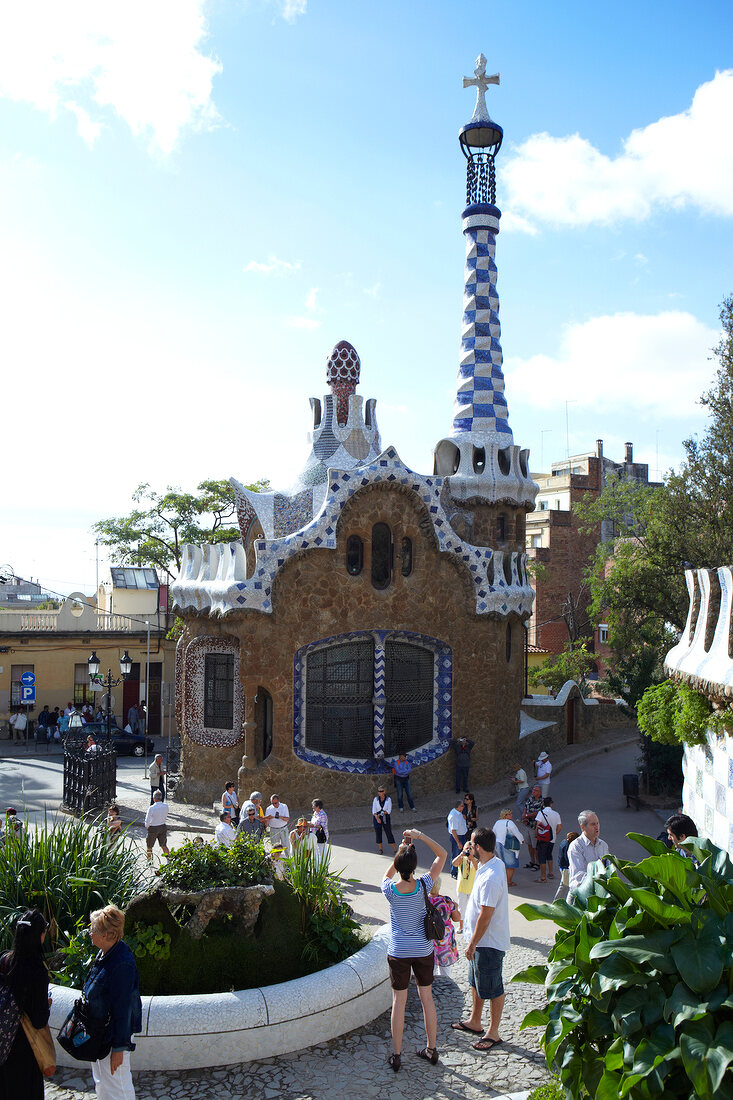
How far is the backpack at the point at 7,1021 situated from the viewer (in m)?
4.39

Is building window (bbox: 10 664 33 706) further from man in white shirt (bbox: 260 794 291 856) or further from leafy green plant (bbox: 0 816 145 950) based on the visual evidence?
leafy green plant (bbox: 0 816 145 950)

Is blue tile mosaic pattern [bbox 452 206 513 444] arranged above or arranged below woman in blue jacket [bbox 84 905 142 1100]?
above

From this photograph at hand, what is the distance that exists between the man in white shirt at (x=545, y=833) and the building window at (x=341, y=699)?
195 inches

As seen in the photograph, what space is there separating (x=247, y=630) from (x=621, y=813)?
7219mm

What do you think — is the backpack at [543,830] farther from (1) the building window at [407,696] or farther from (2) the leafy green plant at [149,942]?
(2) the leafy green plant at [149,942]

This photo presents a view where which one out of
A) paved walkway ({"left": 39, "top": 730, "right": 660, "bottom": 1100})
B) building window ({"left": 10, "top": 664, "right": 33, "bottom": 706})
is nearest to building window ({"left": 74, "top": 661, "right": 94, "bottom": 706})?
building window ({"left": 10, "top": 664, "right": 33, "bottom": 706})

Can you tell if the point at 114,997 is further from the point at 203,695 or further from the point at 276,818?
the point at 203,695

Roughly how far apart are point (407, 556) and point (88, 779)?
6617 mm

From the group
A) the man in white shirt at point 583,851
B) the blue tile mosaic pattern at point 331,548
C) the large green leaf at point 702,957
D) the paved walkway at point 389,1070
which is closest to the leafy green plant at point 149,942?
the paved walkway at point 389,1070

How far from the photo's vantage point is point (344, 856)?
12000 millimetres

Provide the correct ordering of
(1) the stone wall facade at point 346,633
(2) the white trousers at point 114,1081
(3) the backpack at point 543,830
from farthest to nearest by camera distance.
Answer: (1) the stone wall facade at point 346,633
(3) the backpack at point 543,830
(2) the white trousers at point 114,1081

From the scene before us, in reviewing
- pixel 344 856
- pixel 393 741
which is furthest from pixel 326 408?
pixel 344 856

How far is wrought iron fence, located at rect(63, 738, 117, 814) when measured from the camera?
1420 centimetres

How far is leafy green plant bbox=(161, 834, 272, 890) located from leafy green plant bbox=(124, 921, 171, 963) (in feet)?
1.19
